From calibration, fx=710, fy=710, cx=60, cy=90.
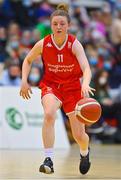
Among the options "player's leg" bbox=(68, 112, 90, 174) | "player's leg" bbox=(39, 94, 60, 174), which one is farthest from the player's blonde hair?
"player's leg" bbox=(68, 112, 90, 174)

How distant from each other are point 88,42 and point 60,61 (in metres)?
9.21

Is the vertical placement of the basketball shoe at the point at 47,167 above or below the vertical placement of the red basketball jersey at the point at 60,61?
below

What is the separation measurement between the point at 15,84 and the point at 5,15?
3266 mm

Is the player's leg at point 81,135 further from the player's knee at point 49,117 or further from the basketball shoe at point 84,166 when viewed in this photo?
the player's knee at point 49,117

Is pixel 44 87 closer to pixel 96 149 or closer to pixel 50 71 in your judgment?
pixel 50 71

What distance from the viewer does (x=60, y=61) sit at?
8570 mm

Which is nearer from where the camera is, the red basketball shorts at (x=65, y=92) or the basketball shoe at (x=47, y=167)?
the basketball shoe at (x=47, y=167)

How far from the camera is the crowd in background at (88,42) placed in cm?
1580

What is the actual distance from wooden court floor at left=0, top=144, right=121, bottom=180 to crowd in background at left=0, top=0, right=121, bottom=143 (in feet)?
6.92

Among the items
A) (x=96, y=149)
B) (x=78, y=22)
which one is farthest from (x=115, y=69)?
(x=96, y=149)

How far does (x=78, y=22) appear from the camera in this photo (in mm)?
18938

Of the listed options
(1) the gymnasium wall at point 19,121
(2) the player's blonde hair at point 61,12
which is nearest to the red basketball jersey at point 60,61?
(2) the player's blonde hair at point 61,12

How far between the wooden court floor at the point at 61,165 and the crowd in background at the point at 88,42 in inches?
83.1

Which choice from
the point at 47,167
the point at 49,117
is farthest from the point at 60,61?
the point at 47,167
